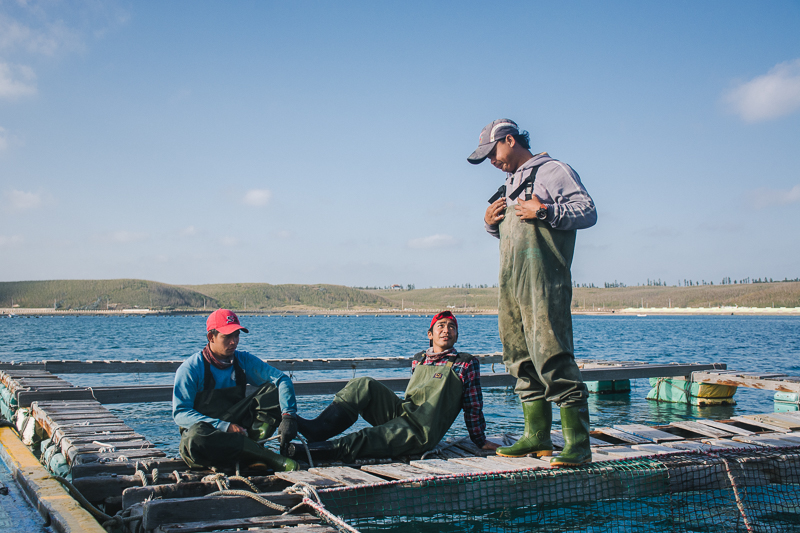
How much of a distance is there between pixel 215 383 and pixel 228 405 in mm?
202

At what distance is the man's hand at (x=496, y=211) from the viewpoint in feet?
14.6

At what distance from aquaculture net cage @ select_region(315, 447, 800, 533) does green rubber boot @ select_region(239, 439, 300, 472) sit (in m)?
0.63

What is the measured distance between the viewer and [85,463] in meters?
4.56

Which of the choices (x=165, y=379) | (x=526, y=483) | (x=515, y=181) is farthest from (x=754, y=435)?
(x=165, y=379)

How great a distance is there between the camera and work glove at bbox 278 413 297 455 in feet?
14.4

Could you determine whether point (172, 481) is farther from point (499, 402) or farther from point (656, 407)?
point (656, 407)

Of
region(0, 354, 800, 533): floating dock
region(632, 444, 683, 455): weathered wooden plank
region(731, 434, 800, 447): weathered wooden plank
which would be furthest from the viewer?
region(731, 434, 800, 447): weathered wooden plank

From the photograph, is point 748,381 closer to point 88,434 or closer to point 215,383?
point 215,383

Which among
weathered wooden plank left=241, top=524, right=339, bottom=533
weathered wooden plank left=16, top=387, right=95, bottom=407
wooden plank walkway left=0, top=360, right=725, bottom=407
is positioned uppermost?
weathered wooden plank left=241, top=524, right=339, bottom=533

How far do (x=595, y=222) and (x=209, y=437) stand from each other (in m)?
3.01

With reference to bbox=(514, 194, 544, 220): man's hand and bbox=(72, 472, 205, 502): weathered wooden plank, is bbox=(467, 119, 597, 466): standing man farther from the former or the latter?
bbox=(72, 472, 205, 502): weathered wooden plank

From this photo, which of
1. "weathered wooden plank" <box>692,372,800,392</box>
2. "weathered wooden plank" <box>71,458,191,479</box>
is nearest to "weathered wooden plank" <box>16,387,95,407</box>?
"weathered wooden plank" <box>71,458,191,479</box>

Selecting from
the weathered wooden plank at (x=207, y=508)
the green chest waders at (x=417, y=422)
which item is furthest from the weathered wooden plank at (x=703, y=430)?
the weathered wooden plank at (x=207, y=508)

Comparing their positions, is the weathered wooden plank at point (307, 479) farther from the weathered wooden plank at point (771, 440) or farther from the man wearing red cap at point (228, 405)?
the weathered wooden plank at point (771, 440)
